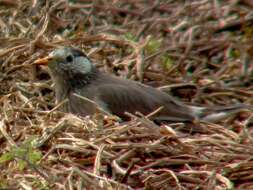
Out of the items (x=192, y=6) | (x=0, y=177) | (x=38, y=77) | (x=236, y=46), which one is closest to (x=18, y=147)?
(x=0, y=177)

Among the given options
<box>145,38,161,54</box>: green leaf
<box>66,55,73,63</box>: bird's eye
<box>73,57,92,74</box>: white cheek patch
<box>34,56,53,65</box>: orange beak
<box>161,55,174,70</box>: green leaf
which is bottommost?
<box>161,55,174,70</box>: green leaf

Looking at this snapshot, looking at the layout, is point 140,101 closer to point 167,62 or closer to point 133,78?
point 133,78

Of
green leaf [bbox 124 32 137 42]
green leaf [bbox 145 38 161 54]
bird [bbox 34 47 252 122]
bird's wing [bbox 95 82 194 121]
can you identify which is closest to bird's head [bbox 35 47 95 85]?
bird [bbox 34 47 252 122]

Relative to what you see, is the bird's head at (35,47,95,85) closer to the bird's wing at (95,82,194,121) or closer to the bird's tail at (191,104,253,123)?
the bird's wing at (95,82,194,121)

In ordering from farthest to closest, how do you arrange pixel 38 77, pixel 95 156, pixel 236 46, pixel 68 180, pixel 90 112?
pixel 236 46 < pixel 38 77 < pixel 90 112 < pixel 95 156 < pixel 68 180

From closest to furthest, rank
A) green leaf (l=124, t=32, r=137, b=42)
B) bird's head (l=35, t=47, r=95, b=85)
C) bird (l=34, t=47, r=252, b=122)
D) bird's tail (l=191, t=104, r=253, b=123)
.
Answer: bird's tail (l=191, t=104, r=253, b=123) → bird (l=34, t=47, r=252, b=122) → bird's head (l=35, t=47, r=95, b=85) → green leaf (l=124, t=32, r=137, b=42)

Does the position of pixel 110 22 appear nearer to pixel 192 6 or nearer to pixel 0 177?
pixel 192 6

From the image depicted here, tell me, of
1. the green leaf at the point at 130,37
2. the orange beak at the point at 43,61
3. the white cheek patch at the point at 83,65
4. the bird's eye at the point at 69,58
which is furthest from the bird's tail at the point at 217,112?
the green leaf at the point at 130,37
